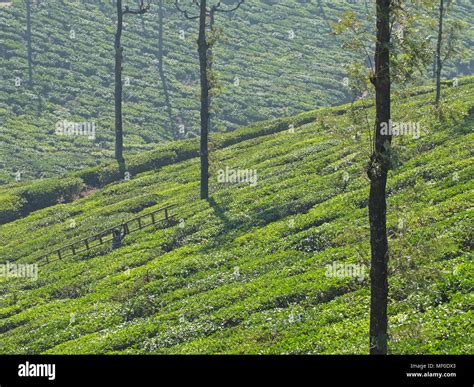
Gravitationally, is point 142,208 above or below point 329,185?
below

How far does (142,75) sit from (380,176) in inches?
3883

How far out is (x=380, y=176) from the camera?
19.5 meters

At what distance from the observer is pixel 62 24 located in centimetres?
12181

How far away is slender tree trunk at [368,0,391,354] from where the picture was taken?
762 inches

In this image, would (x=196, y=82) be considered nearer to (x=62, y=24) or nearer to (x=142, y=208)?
(x=62, y=24)

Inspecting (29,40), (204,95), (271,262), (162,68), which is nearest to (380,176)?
(271,262)

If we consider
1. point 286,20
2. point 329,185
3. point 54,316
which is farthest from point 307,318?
point 286,20

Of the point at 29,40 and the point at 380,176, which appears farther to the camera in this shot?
the point at 29,40

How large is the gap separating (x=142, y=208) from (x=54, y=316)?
20.0m

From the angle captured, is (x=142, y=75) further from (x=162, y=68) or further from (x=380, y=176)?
(x=380, y=176)

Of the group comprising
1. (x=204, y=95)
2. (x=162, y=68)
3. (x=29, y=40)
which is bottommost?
(x=162, y=68)

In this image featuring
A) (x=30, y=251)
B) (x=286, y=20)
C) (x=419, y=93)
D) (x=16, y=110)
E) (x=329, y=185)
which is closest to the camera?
(x=329, y=185)

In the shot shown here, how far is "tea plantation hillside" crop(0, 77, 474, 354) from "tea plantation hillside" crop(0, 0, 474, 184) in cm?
3391

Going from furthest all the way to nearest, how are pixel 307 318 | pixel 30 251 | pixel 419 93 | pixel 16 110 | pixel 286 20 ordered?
pixel 286 20, pixel 16 110, pixel 419 93, pixel 30 251, pixel 307 318
